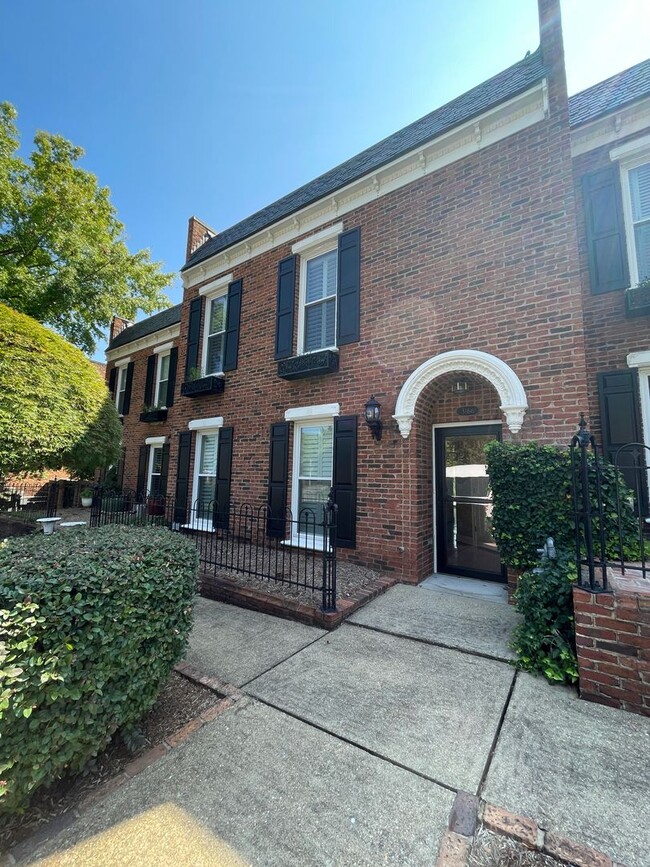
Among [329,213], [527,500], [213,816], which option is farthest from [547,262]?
[213,816]

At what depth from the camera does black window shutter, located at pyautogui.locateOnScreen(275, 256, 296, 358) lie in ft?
24.2

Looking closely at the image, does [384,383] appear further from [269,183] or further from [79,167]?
[79,167]

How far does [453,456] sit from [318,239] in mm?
5000

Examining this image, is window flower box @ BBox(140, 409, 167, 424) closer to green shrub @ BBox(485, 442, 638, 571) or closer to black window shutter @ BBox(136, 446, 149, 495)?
black window shutter @ BBox(136, 446, 149, 495)

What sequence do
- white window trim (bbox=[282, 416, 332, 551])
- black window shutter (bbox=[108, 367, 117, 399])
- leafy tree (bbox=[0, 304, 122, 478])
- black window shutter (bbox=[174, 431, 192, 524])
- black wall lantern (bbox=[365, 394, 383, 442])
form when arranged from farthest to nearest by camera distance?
black window shutter (bbox=[108, 367, 117, 399]), black window shutter (bbox=[174, 431, 192, 524]), white window trim (bbox=[282, 416, 332, 551]), leafy tree (bbox=[0, 304, 122, 478]), black wall lantern (bbox=[365, 394, 383, 442])

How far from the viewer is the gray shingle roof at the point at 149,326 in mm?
13039

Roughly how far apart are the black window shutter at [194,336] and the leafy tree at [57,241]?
19.3 feet

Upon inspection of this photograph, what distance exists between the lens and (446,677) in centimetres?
297

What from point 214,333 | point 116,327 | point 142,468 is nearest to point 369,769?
point 214,333

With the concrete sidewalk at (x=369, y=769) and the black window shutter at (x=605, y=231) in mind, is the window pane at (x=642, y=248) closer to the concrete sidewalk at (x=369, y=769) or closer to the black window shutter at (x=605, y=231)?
the black window shutter at (x=605, y=231)

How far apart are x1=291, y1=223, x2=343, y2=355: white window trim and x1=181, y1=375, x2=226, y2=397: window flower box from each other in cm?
227

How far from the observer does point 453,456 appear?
19.3 feet

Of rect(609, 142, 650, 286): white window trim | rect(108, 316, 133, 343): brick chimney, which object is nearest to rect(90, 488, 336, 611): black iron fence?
rect(609, 142, 650, 286): white window trim

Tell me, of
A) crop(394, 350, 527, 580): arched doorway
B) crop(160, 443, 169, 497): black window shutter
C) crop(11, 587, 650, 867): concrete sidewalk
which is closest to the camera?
crop(11, 587, 650, 867): concrete sidewalk
